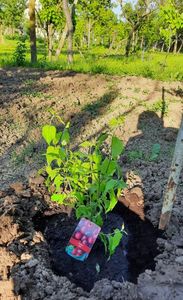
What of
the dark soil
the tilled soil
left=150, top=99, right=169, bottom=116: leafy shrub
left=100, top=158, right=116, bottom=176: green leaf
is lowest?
the dark soil

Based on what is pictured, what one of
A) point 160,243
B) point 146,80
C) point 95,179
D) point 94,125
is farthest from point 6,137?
point 146,80

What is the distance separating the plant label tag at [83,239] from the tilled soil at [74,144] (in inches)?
7.5

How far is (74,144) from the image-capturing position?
4406mm

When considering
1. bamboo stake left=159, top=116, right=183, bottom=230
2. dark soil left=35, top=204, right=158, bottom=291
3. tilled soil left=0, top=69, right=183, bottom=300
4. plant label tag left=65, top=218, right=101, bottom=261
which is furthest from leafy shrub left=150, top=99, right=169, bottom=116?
plant label tag left=65, top=218, right=101, bottom=261

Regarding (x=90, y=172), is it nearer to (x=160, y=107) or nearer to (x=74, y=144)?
(x=74, y=144)

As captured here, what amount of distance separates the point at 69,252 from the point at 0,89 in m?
4.30

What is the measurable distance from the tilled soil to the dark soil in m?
0.09

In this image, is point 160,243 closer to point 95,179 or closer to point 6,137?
point 95,179

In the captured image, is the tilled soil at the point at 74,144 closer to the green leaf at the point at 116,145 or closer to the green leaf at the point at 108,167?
the green leaf at the point at 108,167

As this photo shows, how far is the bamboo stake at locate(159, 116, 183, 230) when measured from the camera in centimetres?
232

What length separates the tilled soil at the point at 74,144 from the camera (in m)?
→ 2.07

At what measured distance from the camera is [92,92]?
600 centimetres

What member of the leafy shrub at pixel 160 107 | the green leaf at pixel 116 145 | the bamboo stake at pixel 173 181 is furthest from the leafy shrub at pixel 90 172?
the leafy shrub at pixel 160 107

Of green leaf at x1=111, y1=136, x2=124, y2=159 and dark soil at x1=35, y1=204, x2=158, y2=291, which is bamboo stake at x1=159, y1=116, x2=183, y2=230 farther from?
green leaf at x1=111, y1=136, x2=124, y2=159
